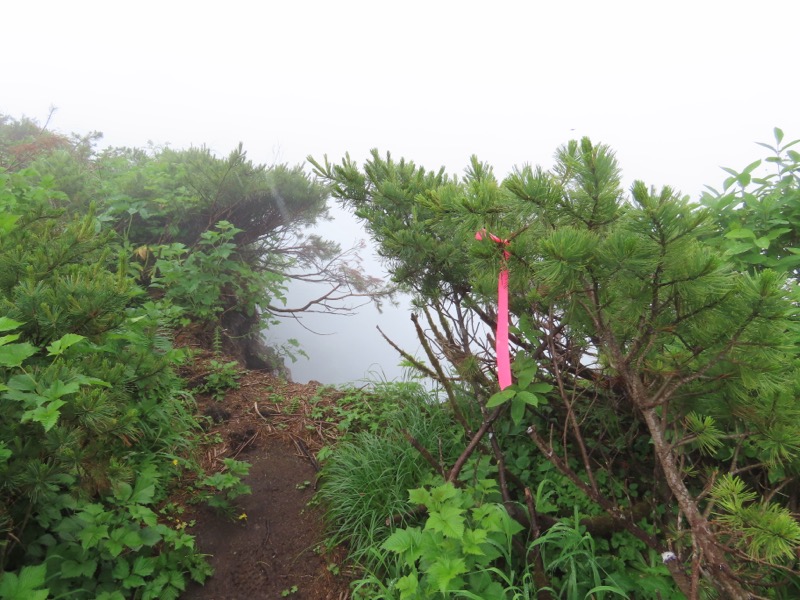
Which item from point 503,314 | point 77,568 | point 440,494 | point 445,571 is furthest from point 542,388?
point 77,568

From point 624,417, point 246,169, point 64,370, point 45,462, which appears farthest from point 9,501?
point 246,169

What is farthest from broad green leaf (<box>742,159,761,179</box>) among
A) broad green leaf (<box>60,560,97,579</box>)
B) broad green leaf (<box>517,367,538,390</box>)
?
broad green leaf (<box>60,560,97,579</box>)

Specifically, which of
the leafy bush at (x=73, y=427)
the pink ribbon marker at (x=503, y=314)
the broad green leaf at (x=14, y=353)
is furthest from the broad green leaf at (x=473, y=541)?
the broad green leaf at (x=14, y=353)

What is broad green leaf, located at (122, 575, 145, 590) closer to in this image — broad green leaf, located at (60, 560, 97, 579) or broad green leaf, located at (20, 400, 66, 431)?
broad green leaf, located at (60, 560, 97, 579)

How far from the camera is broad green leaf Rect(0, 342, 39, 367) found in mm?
1135

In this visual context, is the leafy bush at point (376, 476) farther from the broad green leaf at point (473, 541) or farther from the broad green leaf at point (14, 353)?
the broad green leaf at point (14, 353)

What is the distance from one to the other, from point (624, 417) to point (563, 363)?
0.35 metres

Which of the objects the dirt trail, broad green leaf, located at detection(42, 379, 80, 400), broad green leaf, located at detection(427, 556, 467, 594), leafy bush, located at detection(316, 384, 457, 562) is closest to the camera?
broad green leaf, located at detection(42, 379, 80, 400)

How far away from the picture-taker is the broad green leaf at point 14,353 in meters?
1.13

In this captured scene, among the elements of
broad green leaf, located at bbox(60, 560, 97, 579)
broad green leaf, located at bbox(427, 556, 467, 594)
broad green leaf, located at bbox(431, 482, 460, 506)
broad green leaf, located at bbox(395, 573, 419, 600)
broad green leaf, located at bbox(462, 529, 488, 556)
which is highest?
broad green leaf, located at bbox(60, 560, 97, 579)

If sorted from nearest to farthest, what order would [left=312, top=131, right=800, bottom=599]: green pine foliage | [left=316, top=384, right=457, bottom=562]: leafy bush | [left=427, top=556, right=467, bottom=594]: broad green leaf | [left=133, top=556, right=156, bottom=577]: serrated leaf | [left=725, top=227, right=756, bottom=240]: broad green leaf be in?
[left=312, top=131, right=800, bottom=599]: green pine foliage → [left=427, top=556, right=467, bottom=594]: broad green leaf → [left=133, top=556, right=156, bottom=577]: serrated leaf → [left=725, top=227, right=756, bottom=240]: broad green leaf → [left=316, top=384, right=457, bottom=562]: leafy bush

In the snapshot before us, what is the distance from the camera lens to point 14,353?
118 centimetres

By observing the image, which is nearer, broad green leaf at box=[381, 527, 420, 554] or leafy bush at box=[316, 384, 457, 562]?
broad green leaf at box=[381, 527, 420, 554]

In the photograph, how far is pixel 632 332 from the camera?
4.52 ft
